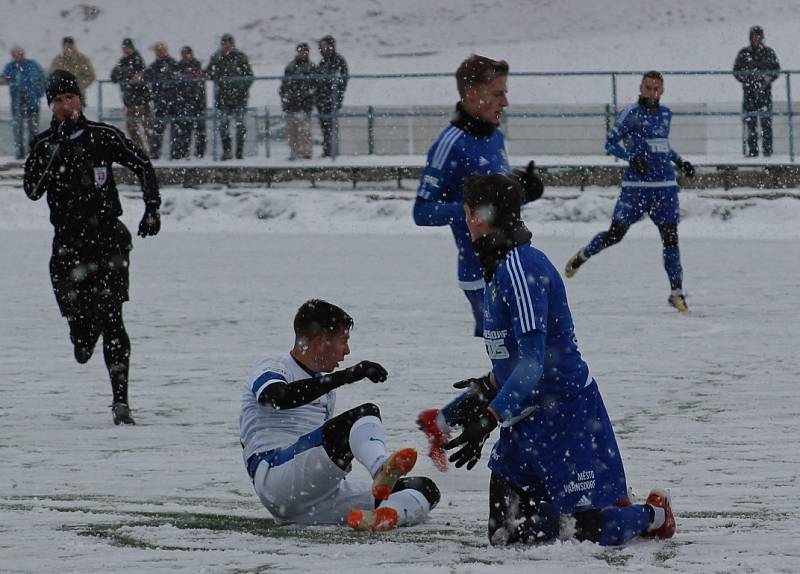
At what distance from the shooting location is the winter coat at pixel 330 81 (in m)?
24.2

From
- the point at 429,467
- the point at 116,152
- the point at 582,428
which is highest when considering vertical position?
the point at 116,152

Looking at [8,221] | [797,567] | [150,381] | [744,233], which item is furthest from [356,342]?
[8,221]

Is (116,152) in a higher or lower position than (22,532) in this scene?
higher

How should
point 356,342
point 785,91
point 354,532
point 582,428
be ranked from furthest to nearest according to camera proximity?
point 785,91
point 356,342
point 354,532
point 582,428

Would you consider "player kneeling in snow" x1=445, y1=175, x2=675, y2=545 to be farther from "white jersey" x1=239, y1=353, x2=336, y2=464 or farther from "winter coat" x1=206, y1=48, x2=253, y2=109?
"winter coat" x1=206, y1=48, x2=253, y2=109

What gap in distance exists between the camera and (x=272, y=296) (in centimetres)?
1459

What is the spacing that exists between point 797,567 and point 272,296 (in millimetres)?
10093

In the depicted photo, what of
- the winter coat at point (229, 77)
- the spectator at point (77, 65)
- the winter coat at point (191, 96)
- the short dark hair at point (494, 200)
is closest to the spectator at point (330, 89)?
the winter coat at point (229, 77)

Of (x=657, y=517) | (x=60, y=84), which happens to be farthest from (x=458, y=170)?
(x=657, y=517)

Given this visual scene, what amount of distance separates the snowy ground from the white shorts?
10 centimetres

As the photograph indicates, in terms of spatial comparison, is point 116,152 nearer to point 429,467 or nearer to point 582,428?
point 429,467

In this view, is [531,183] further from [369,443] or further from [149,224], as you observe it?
[149,224]

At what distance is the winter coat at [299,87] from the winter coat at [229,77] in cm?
57

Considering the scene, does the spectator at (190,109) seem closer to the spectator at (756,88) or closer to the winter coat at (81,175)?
→ the spectator at (756,88)
